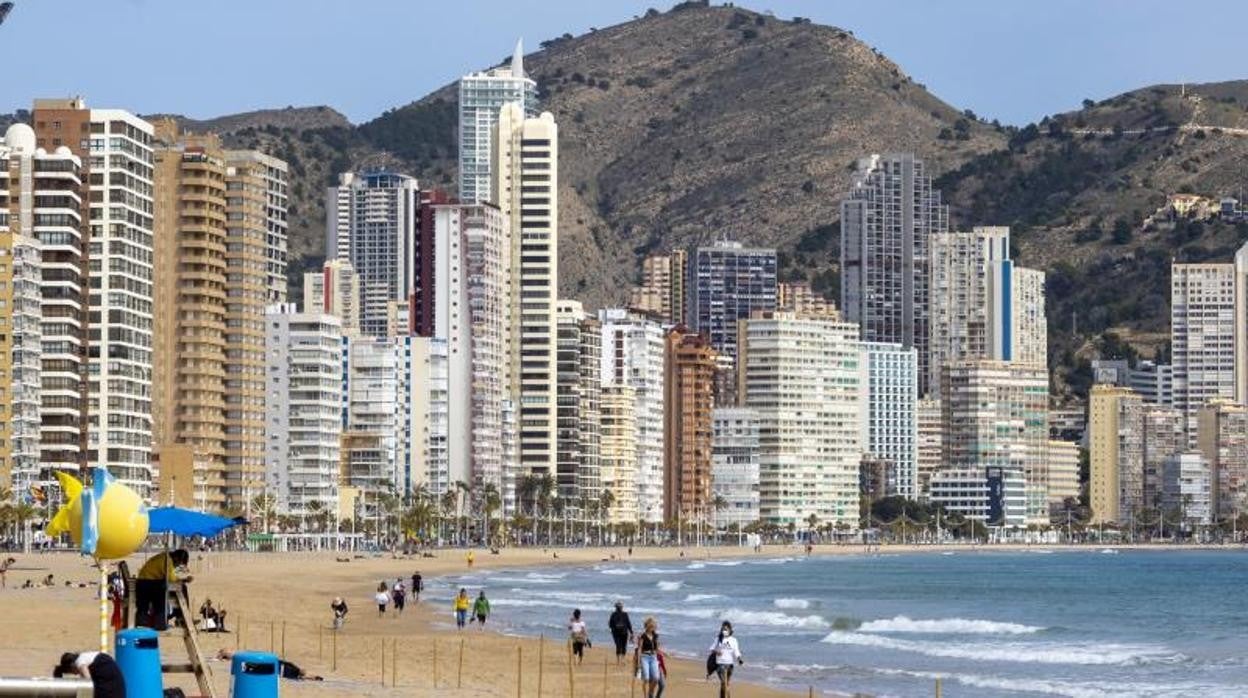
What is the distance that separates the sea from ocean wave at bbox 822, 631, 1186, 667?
0.08 m

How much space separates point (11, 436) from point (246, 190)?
4118cm

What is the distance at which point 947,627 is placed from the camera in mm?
84062

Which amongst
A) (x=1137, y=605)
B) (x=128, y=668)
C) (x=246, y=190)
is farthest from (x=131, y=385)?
(x=128, y=668)

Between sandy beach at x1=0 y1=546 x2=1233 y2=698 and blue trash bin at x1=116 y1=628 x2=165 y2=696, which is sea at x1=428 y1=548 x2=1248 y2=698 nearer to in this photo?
sandy beach at x1=0 y1=546 x2=1233 y2=698

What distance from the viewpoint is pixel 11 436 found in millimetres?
160625

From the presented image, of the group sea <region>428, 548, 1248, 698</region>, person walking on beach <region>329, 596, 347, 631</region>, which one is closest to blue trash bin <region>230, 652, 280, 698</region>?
sea <region>428, 548, 1248, 698</region>

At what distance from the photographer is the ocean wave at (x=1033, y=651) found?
64.7 meters

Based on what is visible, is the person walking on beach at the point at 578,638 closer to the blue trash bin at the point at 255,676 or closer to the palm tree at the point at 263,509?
the blue trash bin at the point at 255,676

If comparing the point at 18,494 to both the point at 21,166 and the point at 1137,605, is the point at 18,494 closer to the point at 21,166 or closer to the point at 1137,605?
the point at 21,166

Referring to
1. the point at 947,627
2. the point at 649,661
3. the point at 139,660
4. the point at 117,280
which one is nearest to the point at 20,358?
the point at 117,280

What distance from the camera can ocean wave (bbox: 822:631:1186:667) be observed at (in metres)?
64.7

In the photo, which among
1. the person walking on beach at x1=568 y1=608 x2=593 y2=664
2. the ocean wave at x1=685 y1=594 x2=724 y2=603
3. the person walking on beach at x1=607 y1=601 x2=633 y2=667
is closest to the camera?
the person walking on beach at x1=607 y1=601 x2=633 y2=667

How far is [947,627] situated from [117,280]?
341ft

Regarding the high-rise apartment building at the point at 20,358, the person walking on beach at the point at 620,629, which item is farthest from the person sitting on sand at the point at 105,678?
the high-rise apartment building at the point at 20,358
